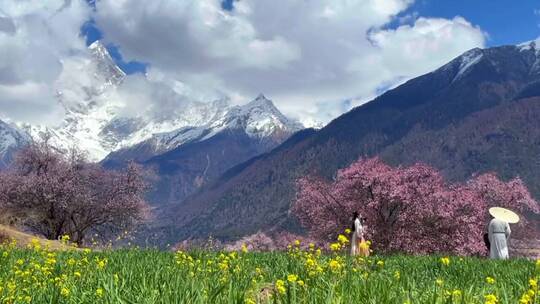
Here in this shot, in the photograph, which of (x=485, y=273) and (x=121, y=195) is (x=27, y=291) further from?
(x=121, y=195)

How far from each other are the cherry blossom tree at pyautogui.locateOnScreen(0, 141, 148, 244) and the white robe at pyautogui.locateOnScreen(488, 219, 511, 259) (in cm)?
3757

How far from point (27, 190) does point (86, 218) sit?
5902 millimetres

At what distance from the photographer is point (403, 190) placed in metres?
39.7

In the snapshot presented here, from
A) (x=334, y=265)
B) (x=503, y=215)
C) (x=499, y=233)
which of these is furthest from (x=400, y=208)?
(x=334, y=265)

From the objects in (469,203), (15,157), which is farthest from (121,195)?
(469,203)

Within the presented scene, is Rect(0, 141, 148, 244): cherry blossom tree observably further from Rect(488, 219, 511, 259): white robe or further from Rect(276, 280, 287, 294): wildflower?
Rect(276, 280, 287, 294): wildflower

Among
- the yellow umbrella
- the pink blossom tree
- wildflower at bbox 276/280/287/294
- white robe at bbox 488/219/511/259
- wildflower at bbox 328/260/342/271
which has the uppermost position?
the pink blossom tree

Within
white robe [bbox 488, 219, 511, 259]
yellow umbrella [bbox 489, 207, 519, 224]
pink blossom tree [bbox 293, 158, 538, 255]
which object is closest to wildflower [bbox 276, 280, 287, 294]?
yellow umbrella [bbox 489, 207, 519, 224]

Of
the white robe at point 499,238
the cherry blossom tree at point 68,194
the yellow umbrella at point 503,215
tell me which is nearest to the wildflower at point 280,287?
the yellow umbrella at point 503,215

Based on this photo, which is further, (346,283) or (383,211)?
(383,211)

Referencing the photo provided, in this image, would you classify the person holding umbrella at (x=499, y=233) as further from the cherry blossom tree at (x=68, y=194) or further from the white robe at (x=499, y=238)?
the cherry blossom tree at (x=68, y=194)

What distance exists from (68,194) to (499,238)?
38.7 metres

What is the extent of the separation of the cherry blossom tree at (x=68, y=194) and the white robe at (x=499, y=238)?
37.6m

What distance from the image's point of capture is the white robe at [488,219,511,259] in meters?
19.9
